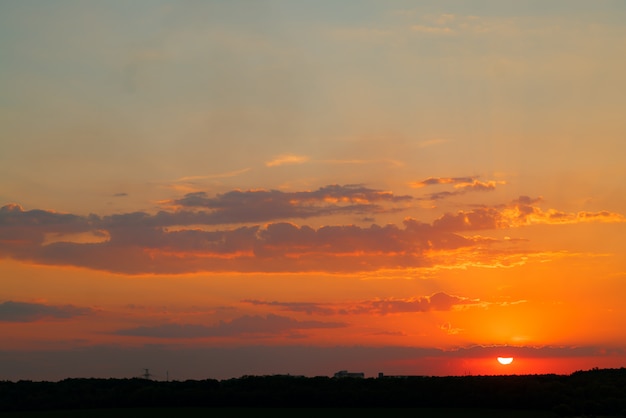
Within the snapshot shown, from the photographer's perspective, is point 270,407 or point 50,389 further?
point 50,389

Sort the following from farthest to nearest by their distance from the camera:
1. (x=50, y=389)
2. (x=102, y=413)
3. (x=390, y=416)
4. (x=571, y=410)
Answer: (x=50, y=389) → (x=102, y=413) → (x=390, y=416) → (x=571, y=410)

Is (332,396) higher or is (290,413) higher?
(332,396)

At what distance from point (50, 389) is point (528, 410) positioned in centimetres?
7429

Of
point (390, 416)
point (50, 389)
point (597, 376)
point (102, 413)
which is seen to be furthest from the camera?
point (50, 389)

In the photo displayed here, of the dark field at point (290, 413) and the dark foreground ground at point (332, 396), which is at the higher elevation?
the dark foreground ground at point (332, 396)

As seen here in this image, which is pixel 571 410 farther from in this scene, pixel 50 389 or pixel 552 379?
pixel 50 389

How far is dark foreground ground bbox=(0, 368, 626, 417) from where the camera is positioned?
98375 mm

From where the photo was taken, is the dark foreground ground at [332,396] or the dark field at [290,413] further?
the dark foreground ground at [332,396]

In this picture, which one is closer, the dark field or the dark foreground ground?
the dark field

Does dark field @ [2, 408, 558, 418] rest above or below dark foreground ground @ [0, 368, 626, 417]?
below

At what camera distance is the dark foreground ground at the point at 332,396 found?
98375mm

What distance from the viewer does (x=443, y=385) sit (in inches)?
4380

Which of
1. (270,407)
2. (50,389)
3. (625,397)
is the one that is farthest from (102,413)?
(625,397)

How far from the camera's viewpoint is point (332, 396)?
115000 millimetres
